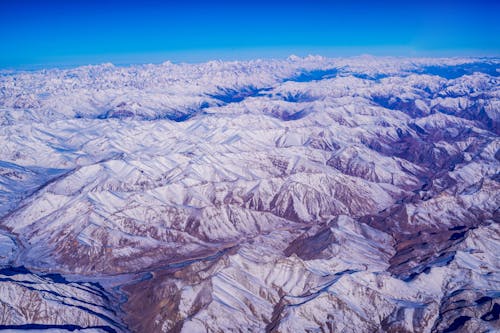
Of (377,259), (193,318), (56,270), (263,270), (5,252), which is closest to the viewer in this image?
(193,318)

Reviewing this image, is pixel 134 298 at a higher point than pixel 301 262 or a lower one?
lower

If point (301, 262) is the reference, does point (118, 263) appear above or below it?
below

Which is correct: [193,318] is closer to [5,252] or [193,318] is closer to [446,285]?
[446,285]

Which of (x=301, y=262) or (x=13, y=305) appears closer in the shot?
(x=13, y=305)

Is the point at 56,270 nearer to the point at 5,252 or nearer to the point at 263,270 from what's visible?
the point at 5,252

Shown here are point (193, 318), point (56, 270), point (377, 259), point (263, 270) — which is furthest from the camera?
point (56, 270)

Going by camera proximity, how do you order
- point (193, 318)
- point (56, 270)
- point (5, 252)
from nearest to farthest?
point (193, 318) < point (56, 270) < point (5, 252)

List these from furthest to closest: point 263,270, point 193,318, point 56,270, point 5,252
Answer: point 5,252 < point 56,270 < point 263,270 < point 193,318

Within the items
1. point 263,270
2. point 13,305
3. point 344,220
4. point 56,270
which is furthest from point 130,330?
point 344,220

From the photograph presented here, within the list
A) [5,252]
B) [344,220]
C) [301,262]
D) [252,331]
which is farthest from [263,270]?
[5,252]
